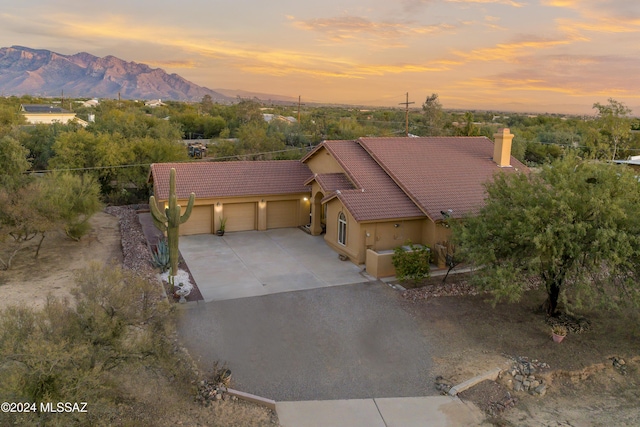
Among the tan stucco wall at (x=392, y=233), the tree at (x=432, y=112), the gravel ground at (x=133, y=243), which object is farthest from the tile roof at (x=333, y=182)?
the tree at (x=432, y=112)

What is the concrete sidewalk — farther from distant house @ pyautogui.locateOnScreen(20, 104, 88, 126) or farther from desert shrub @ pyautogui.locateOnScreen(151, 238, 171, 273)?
distant house @ pyautogui.locateOnScreen(20, 104, 88, 126)

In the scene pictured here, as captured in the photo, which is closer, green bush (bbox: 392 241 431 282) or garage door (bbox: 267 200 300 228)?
green bush (bbox: 392 241 431 282)

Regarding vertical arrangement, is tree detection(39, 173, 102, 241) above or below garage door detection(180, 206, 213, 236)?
above

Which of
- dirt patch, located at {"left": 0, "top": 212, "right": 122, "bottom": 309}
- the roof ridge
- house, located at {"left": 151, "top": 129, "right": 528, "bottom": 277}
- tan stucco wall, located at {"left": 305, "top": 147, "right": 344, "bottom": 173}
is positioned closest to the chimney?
house, located at {"left": 151, "top": 129, "right": 528, "bottom": 277}

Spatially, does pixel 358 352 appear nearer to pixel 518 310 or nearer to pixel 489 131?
pixel 518 310

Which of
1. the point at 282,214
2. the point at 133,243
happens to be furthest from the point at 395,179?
the point at 133,243

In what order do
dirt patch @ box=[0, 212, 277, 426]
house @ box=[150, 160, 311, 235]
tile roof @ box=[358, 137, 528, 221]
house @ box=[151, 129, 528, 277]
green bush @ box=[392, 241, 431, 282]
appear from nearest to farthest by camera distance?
dirt patch @ box=[0, 212, 277, 426], green bush @ box=[392, 241, 431, 282], house @ box=[151, 129, 528, 277], tile roof @ box=[358, 137, 528, 221], house @ box=[150, 160, 311, 235]

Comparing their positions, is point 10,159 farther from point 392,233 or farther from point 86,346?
point 86,346
